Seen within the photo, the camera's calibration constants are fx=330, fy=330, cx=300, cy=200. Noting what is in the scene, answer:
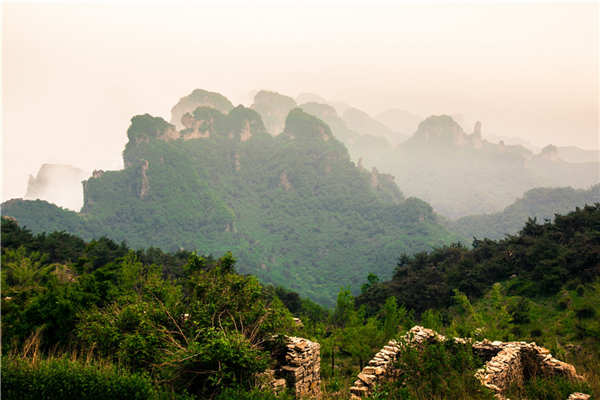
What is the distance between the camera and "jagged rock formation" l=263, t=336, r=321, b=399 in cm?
840

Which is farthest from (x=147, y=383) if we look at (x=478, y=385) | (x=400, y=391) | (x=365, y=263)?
(x=365, y=263)

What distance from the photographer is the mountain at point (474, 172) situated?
157375 mm

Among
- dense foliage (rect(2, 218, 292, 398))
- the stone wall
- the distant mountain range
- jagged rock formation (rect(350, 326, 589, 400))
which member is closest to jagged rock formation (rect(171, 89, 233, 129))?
the distant mountain range

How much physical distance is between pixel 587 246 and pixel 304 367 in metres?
19.4

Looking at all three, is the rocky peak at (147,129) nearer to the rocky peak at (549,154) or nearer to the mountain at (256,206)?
the mountain at (256,206)

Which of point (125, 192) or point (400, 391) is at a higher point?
point (125, 192)

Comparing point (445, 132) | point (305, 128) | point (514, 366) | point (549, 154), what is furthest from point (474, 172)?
point (514, 366)

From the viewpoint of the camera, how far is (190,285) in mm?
10164

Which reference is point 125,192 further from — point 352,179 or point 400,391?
point 400,391

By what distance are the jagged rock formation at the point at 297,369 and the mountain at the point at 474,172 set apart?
152 metres

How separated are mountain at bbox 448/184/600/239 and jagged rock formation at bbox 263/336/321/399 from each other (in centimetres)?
9041

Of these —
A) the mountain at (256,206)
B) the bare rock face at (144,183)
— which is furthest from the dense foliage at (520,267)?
the bare rock face at (144,183)

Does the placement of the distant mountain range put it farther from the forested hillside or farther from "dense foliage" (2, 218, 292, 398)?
"dense foliage" (2, 218, 292, 398)

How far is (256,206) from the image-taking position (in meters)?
113
